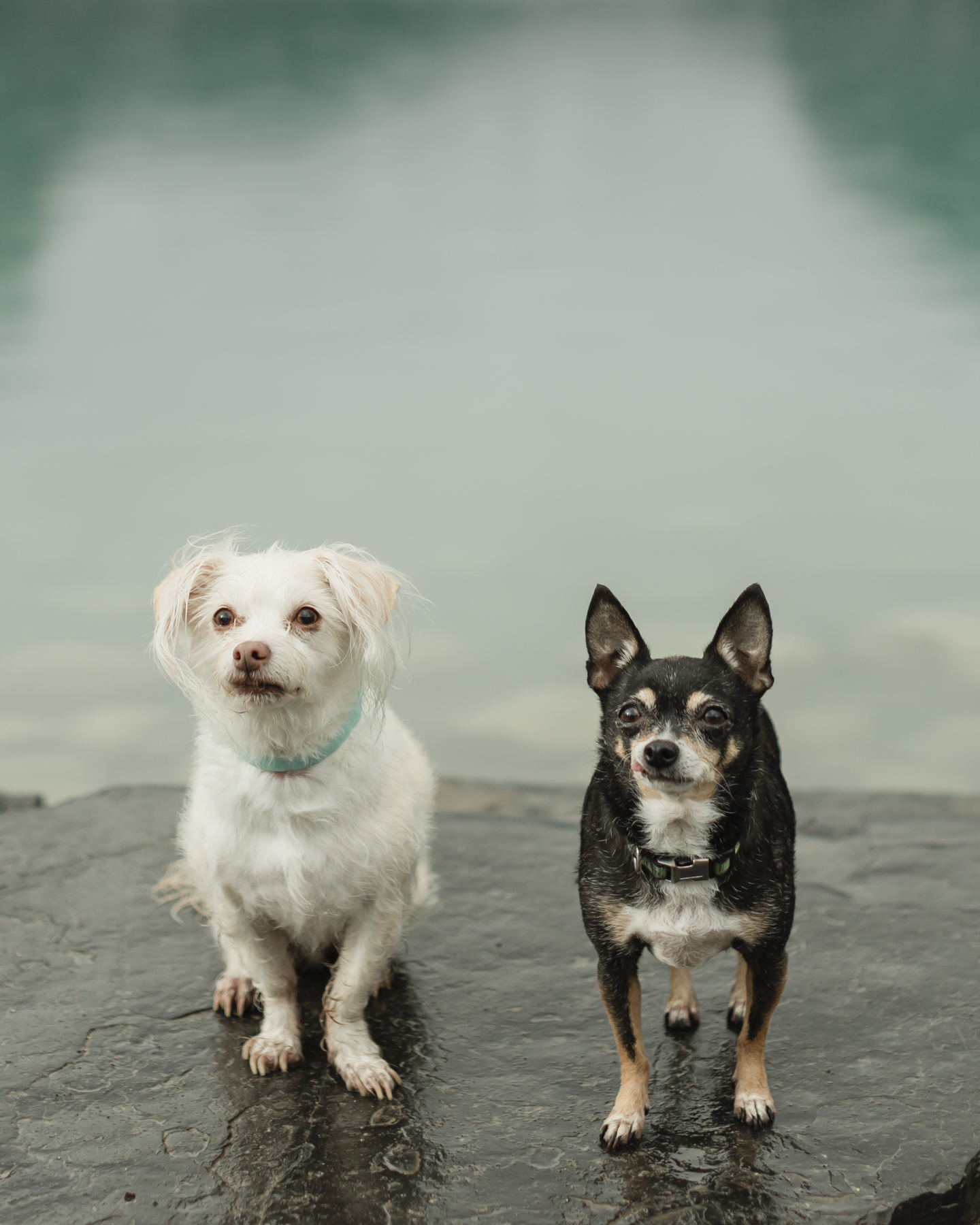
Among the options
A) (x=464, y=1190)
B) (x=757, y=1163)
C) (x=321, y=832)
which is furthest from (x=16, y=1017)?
(x=757, y=1163)

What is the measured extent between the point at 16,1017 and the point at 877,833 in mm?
3705

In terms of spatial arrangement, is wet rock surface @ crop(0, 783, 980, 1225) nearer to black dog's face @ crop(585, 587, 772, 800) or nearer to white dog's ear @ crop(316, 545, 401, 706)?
black dog's face @ crop(585, 587, 772, 800)

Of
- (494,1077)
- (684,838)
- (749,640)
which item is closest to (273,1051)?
(494,1077)

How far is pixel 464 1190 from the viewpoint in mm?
2939

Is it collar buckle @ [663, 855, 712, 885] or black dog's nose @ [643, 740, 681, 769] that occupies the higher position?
black dog's nose @ [643, 740, 681, 769]

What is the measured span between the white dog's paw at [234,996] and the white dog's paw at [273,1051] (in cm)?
24

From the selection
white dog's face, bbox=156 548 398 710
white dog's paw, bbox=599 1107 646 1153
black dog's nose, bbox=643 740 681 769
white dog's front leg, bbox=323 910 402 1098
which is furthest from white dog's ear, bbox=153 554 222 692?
white dog's paw, bbox=599 1107 646 1153

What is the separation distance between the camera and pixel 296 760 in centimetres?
331

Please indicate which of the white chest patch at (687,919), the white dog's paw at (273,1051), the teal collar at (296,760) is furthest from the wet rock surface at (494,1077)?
the teal collar at (296,760)

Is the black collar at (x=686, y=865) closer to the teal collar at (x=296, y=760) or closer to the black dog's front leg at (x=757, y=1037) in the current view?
the black dog's front leg at (x=757, y=1037)

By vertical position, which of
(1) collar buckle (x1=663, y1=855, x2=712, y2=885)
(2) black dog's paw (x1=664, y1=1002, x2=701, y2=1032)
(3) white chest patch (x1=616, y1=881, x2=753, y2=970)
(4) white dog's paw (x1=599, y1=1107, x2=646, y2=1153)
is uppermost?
(1) collar buckle (x1=663, y1=855, x2=712, y2=885)

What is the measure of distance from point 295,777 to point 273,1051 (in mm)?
880

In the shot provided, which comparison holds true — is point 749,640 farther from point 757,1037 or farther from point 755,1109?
point 755,1109

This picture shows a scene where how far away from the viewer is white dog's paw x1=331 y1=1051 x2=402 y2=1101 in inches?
132
